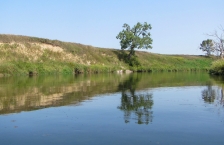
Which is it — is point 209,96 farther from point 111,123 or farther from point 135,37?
point 135,37

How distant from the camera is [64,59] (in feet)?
207

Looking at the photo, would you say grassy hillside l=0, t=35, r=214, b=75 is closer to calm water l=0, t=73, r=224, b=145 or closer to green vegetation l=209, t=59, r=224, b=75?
green vegetation l=209, t=59, r=224, b=75

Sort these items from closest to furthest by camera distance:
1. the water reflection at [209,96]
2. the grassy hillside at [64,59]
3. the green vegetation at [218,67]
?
the water reflection at [209,96] → the green vegetation at [218,67] → the grassy hillside at [64,59]

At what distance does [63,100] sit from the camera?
16.7 m

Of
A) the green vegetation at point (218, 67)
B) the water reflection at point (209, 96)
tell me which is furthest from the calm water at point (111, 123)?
the green vegetation at point (218, 67)

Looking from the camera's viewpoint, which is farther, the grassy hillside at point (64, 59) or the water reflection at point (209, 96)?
the grassy hillside at point (64, 59)

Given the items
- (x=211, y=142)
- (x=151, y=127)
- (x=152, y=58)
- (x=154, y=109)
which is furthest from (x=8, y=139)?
(x=152, y=58)

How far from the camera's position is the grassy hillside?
51.6m

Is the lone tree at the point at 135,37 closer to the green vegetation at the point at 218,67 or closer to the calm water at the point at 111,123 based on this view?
the green vegetation at the point at 218,67

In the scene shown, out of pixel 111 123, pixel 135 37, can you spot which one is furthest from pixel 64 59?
pixel 111 123

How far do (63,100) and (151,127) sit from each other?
7.80m

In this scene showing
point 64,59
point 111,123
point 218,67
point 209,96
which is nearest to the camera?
point 111,123

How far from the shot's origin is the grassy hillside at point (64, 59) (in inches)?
2031

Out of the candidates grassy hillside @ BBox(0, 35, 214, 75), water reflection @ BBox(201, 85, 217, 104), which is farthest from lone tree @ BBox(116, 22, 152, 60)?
water reflection @ BBox(201, 85, 217, 104)
